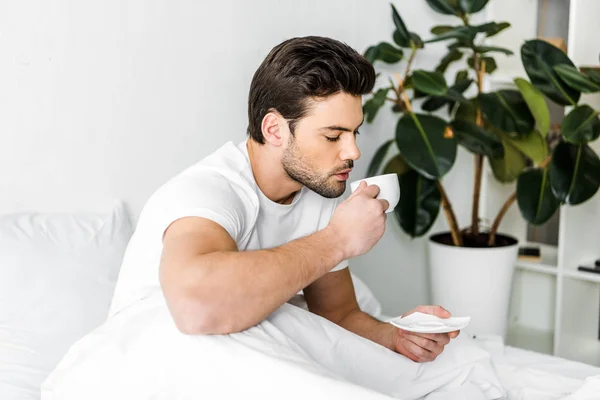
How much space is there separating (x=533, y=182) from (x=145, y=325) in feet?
4.84

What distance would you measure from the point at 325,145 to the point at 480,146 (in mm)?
961

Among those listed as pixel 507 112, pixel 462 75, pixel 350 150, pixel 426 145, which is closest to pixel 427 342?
pixel 350 150

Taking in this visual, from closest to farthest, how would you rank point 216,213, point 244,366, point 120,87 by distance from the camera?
point 244,366, point 216,213, point 120,87

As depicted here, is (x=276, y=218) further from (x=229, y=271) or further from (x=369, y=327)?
(x=229, y=271)

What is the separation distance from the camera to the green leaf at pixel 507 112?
2348mm

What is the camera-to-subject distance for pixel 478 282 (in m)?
2.51

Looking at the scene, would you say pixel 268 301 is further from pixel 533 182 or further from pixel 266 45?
pixel 533 182

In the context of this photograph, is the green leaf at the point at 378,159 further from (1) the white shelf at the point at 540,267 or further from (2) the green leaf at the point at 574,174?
(1) the white shelf at the point at 540,267

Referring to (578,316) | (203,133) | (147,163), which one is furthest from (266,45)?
(578,316)

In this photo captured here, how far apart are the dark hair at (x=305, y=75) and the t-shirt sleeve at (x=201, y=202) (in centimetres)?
20

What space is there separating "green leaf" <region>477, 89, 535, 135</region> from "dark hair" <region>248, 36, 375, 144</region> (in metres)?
0.92

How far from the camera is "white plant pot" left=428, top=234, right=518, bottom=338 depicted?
2.50 meters

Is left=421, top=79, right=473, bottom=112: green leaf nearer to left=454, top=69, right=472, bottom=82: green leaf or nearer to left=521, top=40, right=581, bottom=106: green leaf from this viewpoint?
left=454, top=69, right=472, bottom=82: green leaf

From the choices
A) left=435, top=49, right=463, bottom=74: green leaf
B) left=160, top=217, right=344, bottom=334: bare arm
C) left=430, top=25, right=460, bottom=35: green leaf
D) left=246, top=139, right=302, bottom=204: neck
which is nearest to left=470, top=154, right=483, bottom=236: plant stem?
left=435, top=49, right=463, bottom=74: green leaf
